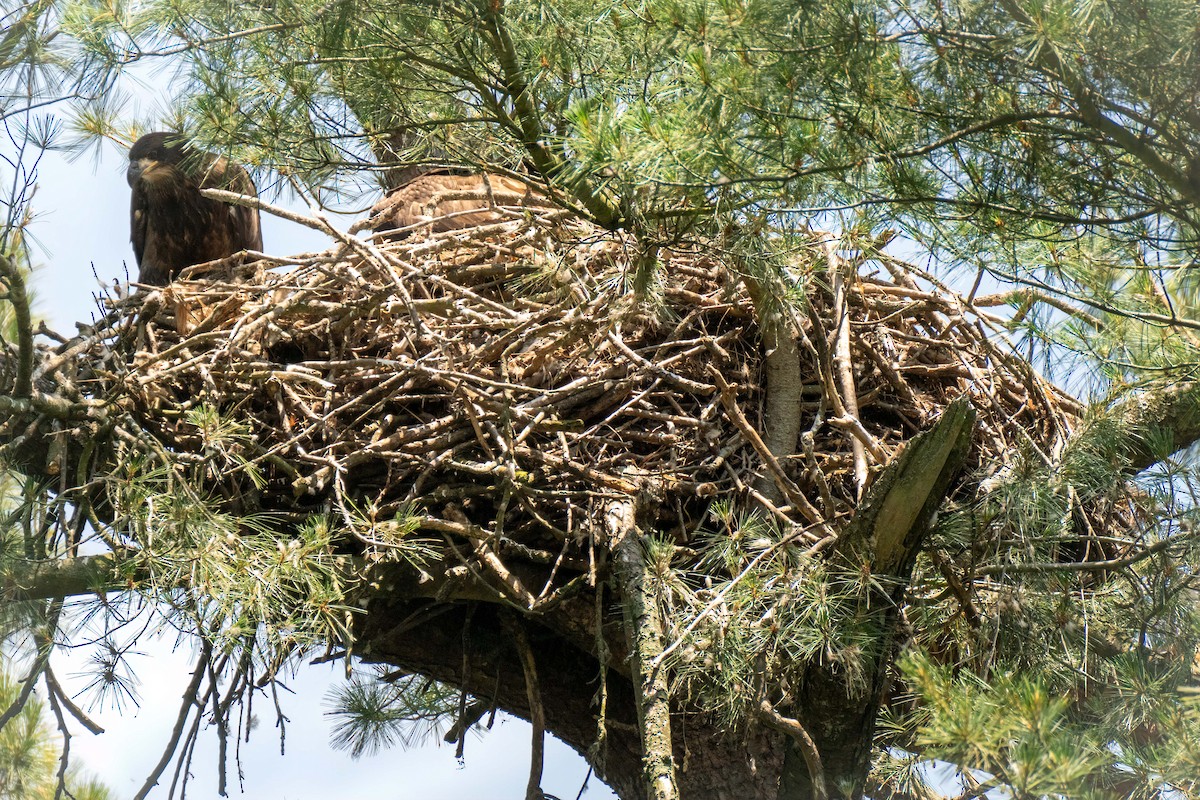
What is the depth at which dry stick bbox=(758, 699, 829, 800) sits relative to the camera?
2748mm

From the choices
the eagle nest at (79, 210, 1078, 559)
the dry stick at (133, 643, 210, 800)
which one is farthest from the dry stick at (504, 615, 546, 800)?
the dry stick at (133, 643, 210, 800)

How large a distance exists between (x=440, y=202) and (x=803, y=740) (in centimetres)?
253

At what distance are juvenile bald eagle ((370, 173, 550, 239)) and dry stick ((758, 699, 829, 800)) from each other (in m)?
2.19

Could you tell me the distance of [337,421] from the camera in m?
3.67

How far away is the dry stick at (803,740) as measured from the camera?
275cm

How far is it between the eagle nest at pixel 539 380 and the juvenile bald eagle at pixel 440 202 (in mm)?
409

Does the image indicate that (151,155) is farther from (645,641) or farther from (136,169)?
(645,641)

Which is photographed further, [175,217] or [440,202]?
[175,217]

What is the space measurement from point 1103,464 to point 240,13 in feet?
8.58

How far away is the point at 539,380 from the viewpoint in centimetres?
385

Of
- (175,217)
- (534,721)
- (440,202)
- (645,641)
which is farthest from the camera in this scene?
(175,217)

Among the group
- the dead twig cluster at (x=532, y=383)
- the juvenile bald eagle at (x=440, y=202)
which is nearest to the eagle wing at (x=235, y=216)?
the juvenile bald eagle at (x=440, y=202)

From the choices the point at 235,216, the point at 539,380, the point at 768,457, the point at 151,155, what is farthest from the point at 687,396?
the point at 151,155

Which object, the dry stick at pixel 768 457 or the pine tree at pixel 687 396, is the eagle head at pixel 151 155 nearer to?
the pine tree at pixel 687 396
